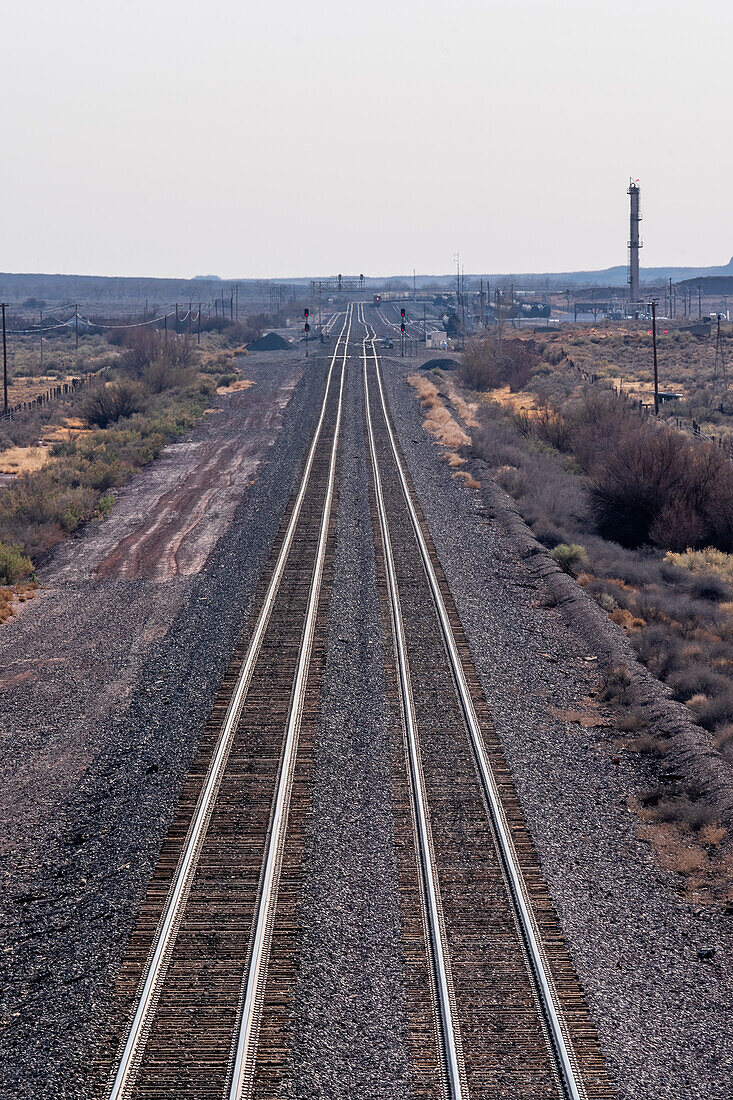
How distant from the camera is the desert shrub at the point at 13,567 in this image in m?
23.0

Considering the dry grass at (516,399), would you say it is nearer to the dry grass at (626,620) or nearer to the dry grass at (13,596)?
the dry grass at (626,620)

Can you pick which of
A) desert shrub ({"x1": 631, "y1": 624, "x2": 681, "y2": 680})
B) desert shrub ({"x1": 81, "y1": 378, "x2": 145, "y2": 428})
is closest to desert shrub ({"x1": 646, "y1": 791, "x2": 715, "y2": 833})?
desert shrub ({"x1": 631, "y1": 624, "x2": 681, "y2": 680})

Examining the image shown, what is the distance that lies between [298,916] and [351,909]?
53 centimetres

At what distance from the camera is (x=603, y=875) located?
10.8 m

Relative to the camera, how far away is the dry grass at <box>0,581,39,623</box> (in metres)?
20.5

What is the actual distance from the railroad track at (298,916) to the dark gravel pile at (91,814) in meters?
0.31

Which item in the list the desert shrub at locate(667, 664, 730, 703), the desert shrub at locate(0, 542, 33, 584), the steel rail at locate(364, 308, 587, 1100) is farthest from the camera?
the desert shrub at locate(0, 542, 33, 584)

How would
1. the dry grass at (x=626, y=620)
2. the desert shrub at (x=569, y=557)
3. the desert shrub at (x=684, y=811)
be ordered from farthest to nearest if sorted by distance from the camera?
1. the desert shrub at (x=569, y=557)
2. the dry grass at (x=626, y=620)
3. the desert shrub at (x=684, y=811)

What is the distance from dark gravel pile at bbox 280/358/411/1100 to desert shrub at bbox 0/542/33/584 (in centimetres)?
905

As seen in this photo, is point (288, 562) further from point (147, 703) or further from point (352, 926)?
point (352, 926)

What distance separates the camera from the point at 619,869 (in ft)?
35.8

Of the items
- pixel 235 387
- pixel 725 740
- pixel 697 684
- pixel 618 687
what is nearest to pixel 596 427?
pixel 697 684

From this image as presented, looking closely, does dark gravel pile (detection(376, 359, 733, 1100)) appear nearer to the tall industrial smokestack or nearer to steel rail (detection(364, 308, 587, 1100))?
steel rail (detection(364, 308, 587, 1100))

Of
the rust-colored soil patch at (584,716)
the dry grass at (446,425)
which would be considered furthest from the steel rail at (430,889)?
the dry grass at (446,425)
